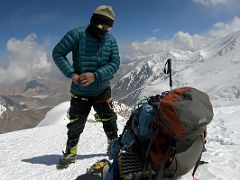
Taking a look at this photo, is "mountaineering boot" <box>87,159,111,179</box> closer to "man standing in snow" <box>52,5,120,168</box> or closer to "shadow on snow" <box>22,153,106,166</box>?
"man standing in snow" <box>52,5,120,168</box>

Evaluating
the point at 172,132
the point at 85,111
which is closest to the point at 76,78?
the point at 85,111

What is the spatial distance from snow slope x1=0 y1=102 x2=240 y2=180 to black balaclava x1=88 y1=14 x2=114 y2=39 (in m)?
2.88

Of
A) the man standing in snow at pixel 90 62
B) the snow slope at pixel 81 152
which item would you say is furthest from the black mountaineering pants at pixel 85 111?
the snow slope at pixel 81 152

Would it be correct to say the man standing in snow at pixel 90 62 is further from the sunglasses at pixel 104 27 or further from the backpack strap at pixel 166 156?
the backpack strap at pixel 166 156

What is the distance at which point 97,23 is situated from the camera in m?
6.74

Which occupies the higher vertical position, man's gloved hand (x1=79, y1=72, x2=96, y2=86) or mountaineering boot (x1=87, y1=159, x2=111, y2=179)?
man's gloved hand (x1=79, y1=72, x2=96, y2=86)

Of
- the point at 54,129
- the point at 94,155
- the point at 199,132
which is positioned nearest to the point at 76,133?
the point at 94,155

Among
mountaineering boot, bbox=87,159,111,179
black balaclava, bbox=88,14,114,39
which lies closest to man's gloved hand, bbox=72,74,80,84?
black balaclava, bbox=88,14,114,39

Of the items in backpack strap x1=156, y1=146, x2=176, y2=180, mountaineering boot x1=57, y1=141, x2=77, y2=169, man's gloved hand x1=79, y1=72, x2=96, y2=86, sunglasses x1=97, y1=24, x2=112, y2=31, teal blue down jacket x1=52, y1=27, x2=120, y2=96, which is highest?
sunglasses x1=97, y1=24, x2=112, y2=31

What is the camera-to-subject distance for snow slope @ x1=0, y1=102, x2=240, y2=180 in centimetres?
633

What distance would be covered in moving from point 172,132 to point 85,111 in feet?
11.4

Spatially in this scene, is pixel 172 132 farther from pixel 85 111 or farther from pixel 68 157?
pixel 68 157

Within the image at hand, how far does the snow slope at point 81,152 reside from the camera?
633cm

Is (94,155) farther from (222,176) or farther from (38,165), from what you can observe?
(222,176)
